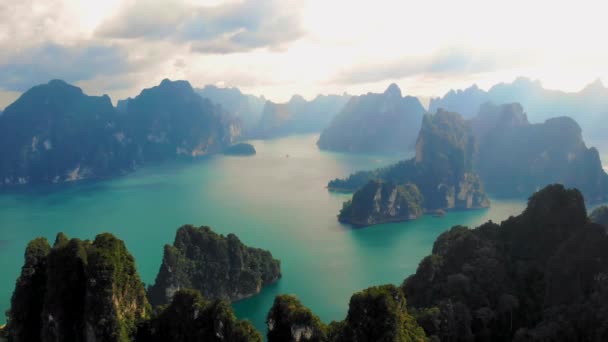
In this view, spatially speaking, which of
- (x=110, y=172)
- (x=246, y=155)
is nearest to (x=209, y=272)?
(x=110, y=172)

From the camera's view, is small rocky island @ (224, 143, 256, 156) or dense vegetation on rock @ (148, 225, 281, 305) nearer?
dense vegetation on rock @ (148, 225, 281, 305)

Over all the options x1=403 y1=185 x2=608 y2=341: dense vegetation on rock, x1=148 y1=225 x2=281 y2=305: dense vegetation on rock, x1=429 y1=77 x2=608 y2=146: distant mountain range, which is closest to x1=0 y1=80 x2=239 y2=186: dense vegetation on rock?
x1=429 y1=77 x2=608 y2=146: distant mountain range

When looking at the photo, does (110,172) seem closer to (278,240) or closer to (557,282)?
(278,240)

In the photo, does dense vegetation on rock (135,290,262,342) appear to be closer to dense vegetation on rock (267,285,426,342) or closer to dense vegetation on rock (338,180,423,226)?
dense vegetation on rock (267,285,426,342)

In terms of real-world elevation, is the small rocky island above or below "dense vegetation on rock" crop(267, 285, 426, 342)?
above

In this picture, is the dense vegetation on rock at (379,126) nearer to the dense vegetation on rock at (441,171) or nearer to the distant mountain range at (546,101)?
the distant mountain range at (546,101)

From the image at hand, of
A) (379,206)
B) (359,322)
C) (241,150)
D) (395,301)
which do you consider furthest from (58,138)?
(395,301)
